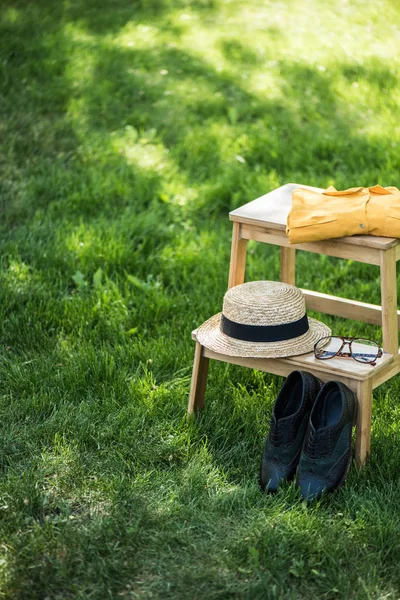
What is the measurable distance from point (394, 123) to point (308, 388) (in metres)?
4.04

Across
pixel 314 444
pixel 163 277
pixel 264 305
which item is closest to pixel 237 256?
pixel 264 305

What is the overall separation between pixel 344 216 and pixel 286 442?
942 mm

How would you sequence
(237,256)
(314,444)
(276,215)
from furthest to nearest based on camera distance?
1. (237,256)
2. (276,215)
3. (314,444)

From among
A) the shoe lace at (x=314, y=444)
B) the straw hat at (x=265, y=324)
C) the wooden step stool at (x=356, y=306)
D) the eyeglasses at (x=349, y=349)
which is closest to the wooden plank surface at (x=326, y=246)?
the wooden step stool at (x=356, y=306)

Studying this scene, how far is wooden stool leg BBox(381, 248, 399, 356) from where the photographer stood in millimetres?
3428

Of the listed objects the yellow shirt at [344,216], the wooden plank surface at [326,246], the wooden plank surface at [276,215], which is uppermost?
the yellow shirt at [344,216]

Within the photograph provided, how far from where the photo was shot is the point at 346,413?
329 centimetres

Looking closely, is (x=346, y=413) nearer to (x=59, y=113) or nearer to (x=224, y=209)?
(x=224, y=209)

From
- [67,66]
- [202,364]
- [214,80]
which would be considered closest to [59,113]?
[67,66]

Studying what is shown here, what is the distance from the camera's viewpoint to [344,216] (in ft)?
11.3

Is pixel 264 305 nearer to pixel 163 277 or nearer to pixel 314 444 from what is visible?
pixel 314 444

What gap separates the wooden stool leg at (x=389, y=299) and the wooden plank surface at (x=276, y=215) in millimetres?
52

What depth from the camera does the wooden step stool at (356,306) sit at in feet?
11.2

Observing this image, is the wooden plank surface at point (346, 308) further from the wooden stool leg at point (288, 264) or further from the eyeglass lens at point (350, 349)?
the eyeglass lens at point (350, 349)
